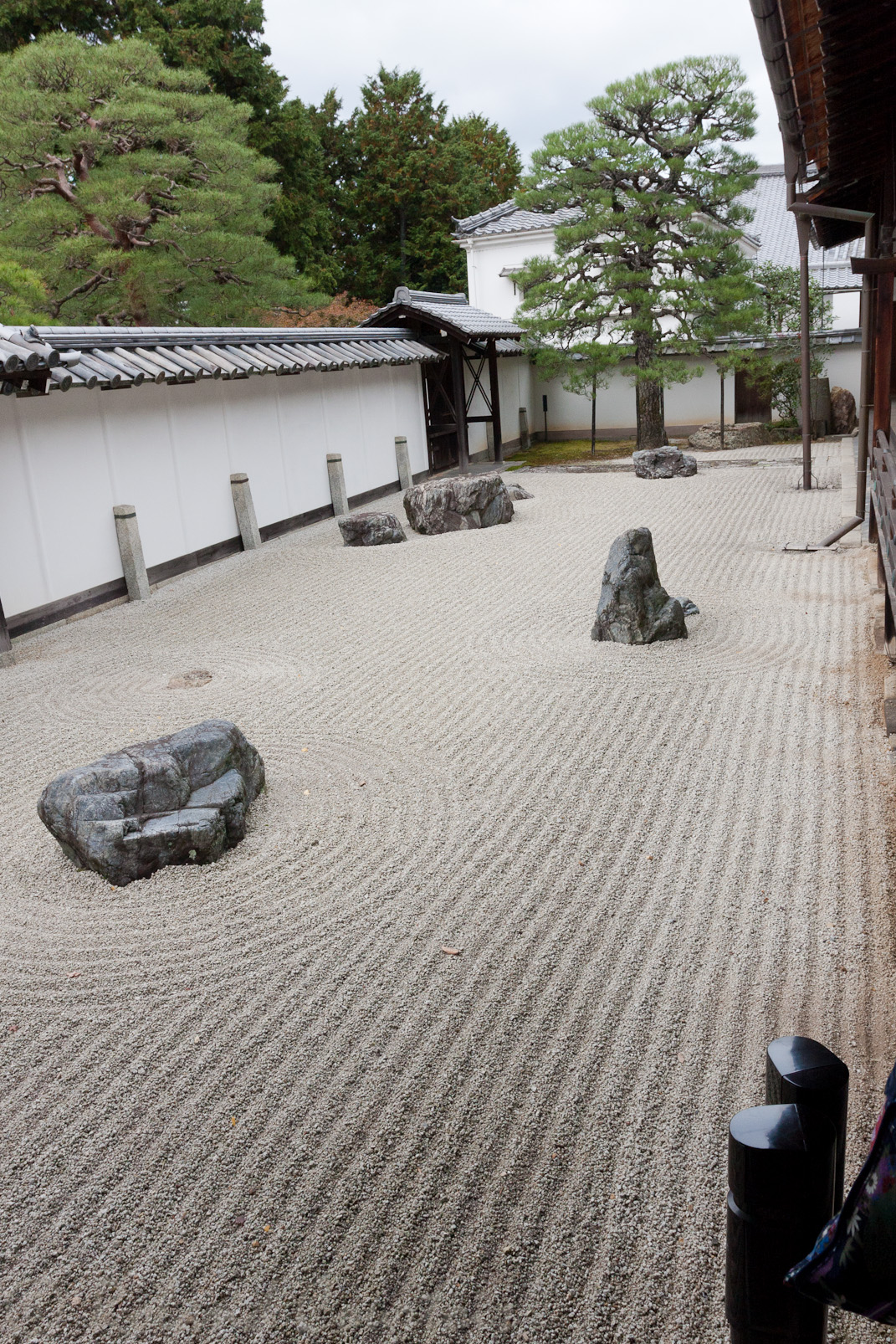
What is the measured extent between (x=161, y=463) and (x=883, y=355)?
7.96 meters

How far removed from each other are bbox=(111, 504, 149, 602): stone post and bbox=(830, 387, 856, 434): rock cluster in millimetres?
15394

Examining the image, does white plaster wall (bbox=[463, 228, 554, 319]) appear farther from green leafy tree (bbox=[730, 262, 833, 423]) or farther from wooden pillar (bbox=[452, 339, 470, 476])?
wooden pillar (bbox=[452, 339, 470, 476])

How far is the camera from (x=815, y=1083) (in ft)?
4.76

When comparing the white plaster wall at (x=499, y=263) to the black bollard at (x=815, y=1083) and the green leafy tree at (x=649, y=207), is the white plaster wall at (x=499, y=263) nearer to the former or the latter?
the green leafy tree at (x=649, y=207)

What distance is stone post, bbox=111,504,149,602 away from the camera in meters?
10.9

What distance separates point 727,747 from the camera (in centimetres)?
570

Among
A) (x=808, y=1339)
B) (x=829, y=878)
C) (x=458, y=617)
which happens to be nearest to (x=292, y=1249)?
(x=808, y=1339)

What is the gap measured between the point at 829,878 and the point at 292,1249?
2684 mm

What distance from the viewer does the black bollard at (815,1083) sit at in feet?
4.75

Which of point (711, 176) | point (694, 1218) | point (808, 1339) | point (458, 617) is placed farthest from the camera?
point (711, 176)

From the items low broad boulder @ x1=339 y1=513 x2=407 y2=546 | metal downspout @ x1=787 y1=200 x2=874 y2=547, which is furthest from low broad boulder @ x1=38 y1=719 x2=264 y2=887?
low broad boulder @ x1=339 y1=513 x2=407 y2=546

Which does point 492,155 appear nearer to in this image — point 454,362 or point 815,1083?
point 454,362

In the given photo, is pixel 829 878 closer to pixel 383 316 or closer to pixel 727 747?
pixel 727 747

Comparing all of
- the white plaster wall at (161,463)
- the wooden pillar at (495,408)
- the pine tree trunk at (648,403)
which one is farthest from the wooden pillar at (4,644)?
the pine tree trunk at (648,403)
